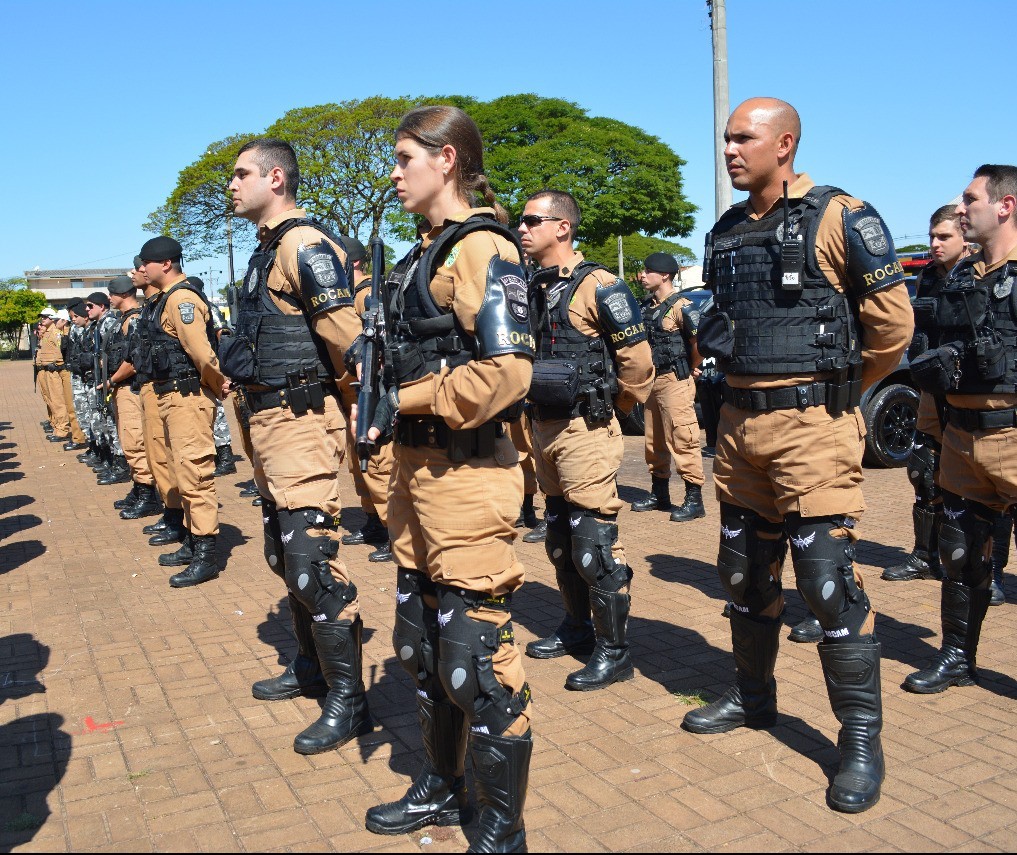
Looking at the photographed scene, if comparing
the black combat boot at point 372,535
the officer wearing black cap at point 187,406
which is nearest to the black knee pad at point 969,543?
the black combat boot at point 372,535

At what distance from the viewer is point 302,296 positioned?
4395 mm

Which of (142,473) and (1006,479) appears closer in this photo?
(1006,479)

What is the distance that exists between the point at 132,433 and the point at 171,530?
2.00 metres

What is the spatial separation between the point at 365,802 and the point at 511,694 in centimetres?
94

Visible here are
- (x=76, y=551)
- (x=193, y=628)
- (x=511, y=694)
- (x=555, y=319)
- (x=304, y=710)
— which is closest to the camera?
(x=511, y=694)

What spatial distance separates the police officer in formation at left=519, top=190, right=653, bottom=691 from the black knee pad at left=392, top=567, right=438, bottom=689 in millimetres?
1663

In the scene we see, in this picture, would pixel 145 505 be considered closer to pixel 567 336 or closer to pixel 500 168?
pixel 567 336

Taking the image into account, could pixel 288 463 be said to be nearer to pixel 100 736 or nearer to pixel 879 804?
pixel 100 736

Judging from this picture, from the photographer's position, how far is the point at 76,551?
27.9 feet

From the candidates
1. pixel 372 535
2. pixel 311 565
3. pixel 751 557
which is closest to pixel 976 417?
pixel 751 557

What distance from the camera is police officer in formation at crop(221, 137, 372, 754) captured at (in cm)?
430

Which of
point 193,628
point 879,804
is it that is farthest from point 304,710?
point 879,804

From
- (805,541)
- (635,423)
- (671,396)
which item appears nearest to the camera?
(805,541)

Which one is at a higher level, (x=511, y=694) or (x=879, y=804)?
(x=511, y=694)
